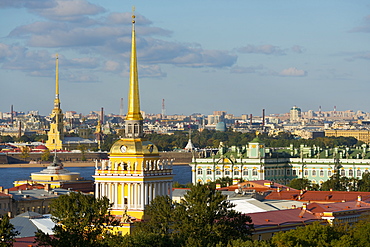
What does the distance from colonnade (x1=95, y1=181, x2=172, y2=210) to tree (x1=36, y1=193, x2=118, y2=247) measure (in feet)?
4.88

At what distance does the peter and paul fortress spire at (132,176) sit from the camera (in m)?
31.6

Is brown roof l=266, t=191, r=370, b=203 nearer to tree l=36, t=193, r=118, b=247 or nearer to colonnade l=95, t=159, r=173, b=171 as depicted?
colonnade l=95, t=159, r=173, b=171

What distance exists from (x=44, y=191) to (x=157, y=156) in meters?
23.9

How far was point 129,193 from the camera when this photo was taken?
1245 inches

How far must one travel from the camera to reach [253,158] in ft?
259

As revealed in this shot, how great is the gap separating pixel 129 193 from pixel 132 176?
478 millimetres

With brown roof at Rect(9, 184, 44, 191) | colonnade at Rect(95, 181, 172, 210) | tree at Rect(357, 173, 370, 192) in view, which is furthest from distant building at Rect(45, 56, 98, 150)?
colonnade at Rect(95, 181, 172, 210)

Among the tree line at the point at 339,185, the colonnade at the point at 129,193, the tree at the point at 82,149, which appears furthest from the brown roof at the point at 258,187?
the tree at the point at 82,149

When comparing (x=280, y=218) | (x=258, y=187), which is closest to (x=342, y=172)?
(x=258, y=187)

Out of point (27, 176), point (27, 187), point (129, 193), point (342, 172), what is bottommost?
point (27, 176)

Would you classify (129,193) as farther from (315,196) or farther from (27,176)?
(27,176)

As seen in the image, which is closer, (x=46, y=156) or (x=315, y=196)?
(x=315, y=196)

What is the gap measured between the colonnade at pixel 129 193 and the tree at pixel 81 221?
1487 mm

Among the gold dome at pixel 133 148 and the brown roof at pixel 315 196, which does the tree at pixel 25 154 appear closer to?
the brown roof at pixel 315 196
